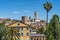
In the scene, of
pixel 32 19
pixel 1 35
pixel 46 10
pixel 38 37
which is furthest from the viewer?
pixel 32 19

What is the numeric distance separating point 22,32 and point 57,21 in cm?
2941

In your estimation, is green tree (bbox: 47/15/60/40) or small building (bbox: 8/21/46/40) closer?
green tree (bbox: 47/15/60/40)

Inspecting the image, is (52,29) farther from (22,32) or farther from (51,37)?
(22,32)

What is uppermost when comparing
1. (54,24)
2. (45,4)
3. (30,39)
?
(45,4)

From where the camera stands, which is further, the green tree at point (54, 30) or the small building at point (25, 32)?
the small building at point (25, 32)

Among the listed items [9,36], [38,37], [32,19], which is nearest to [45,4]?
[38,37]

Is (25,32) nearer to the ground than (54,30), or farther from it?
nearer to the ground

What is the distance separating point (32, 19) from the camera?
156m

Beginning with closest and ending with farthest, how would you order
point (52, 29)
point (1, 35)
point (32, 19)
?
1. point (52, 29)
2. point (1, 35)
3. point (32, 19)

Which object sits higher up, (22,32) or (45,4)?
(45,4)

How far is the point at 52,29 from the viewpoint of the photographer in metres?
60.5

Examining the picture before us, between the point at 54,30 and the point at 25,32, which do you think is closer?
the point at 54,30

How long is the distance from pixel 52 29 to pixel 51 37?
2157mm

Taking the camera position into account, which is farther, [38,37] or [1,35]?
[38,37]
